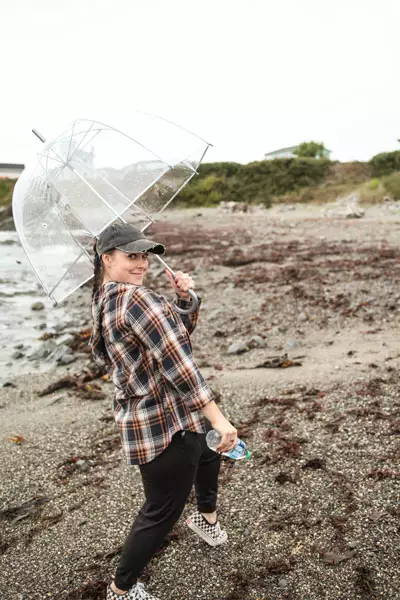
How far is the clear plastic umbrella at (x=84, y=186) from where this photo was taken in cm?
345

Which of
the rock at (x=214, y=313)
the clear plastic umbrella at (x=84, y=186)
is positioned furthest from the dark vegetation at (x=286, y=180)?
the clear plastic umbrella at (x=84, y=186)

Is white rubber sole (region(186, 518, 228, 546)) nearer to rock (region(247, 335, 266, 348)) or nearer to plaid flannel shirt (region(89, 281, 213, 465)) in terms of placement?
plaid flannel shirt (region(89, 281, 213, 465))

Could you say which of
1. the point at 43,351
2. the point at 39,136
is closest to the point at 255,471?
the point at 39,136

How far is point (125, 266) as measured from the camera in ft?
8.52

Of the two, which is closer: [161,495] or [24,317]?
[161,495]

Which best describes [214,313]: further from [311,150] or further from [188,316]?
[311,150]

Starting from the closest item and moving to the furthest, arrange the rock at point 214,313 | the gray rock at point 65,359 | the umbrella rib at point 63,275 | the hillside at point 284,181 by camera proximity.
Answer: the umbrella rib at point 63,275 < the gray rock at point 65,359 < the rock at point 214,313 < the hillside at point 284,181

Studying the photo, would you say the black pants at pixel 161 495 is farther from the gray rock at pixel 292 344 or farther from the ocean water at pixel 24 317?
the gray rock at pixel 292 344

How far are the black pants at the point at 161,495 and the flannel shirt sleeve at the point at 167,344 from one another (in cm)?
33

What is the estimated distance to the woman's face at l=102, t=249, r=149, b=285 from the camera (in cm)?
259

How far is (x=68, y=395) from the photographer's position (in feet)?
23.4

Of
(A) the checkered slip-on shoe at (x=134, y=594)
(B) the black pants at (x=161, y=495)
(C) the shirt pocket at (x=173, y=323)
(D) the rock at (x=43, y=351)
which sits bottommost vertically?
(D) the rock at (x=43, y=351)

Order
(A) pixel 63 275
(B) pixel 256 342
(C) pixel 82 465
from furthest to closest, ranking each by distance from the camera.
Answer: (B) pixel 256 342, (C) pixel 82 465, (A) pixel 63 275

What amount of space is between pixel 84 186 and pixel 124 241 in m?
1.12
